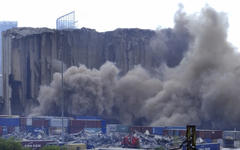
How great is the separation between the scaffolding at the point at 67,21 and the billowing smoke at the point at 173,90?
933cm

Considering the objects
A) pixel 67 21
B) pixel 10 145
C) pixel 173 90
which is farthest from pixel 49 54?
pixel 10 145

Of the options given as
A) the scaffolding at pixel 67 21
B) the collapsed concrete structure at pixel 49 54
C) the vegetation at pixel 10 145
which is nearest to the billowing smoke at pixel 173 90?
the collapsed concrete structure at pixel 49 54

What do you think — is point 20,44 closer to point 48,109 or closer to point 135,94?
point 48,109

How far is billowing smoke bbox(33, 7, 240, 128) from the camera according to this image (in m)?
43.1

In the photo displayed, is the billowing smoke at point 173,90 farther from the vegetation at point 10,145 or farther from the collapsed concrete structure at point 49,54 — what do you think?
the vegetation at point 10,145

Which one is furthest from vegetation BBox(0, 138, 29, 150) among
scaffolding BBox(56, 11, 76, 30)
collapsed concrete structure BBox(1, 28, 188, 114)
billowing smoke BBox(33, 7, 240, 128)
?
scaffolding BBox(56, 11, 76, 30)

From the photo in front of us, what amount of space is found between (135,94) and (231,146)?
2135 centimetres

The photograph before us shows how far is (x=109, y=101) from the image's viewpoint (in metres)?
55.4

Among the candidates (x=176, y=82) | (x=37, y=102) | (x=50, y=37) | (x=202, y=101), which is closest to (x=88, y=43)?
(x=50, y=37)

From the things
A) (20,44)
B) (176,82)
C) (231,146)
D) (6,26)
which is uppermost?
(6,26)

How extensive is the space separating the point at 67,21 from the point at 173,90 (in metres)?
22.2

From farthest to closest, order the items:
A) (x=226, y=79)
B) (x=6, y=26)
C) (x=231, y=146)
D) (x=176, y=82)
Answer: (x=6, y=26) → (x=176, y=82) → (x=226, y=79) → (x=231, y=146)

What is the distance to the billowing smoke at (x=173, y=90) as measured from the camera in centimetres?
4309

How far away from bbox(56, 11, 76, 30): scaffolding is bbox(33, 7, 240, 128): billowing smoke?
30.6 ft
